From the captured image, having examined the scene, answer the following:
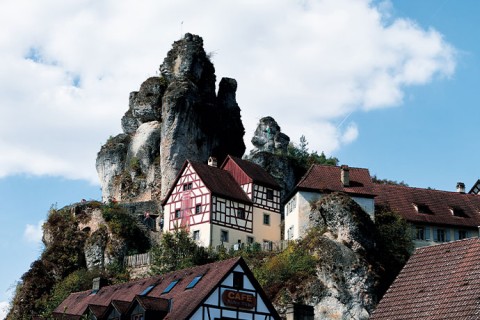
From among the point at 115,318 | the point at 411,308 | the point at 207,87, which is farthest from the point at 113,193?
the point at 411,308

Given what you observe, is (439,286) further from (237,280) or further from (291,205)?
(291,205)

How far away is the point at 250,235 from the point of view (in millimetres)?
69875

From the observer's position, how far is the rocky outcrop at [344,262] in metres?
56.2

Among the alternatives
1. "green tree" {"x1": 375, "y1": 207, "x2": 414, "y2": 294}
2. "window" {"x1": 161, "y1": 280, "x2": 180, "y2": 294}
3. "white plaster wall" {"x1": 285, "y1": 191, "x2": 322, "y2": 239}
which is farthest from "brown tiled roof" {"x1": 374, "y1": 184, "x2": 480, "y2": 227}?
"window" {"x1": 161, "y1": 280, "x2": 180, "y2": 294}

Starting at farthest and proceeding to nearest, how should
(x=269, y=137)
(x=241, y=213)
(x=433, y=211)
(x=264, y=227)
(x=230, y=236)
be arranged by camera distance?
1. (x=269, y=137)
2. (x=264, y=227)
3. (x=241, y=213)
4. (x=230, y=236)
5. (x=433, y=211)

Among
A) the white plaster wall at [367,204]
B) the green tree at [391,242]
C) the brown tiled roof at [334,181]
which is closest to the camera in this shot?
the green tree at [391,242]

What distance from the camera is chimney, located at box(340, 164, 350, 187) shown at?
65.3 meters

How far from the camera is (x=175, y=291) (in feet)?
138

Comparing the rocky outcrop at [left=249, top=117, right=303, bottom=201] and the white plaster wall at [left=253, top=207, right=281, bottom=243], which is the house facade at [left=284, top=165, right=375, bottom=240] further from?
the rocky outcrop at [left=249, top=117, right=303, bottom=201]

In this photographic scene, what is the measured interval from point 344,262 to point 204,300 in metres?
21.0

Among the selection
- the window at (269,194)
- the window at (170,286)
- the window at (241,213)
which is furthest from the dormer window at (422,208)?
the window at (170,286)

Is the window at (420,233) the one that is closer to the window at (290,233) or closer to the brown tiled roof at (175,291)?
the window at (290,233)

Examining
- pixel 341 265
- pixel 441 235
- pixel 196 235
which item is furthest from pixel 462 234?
pixel 196 235

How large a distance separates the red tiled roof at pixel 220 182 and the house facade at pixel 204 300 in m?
25.4
